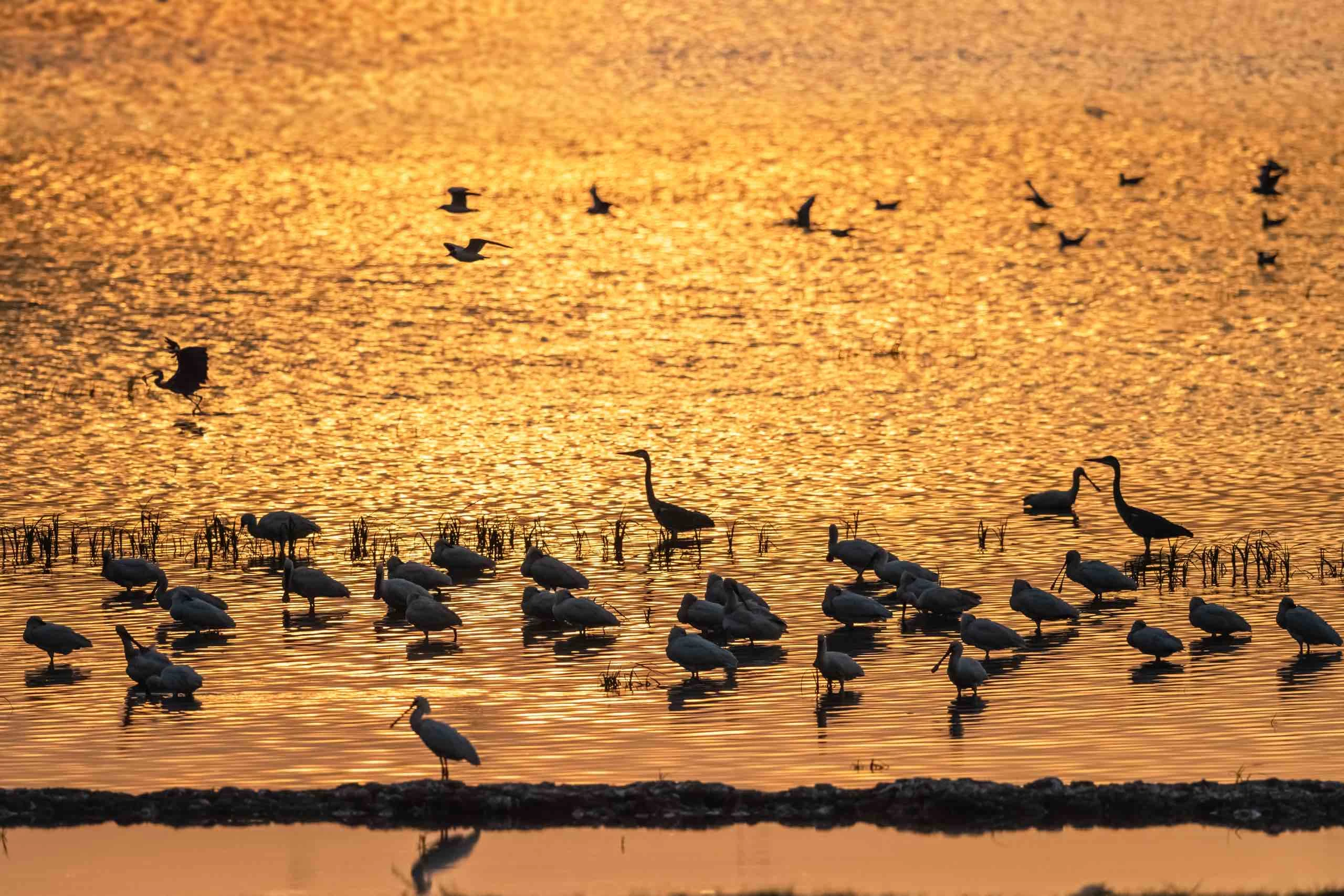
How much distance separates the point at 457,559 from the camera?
26500 mm

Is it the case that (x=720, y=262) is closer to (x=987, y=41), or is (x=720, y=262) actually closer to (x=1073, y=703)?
(x=1073, y=703)

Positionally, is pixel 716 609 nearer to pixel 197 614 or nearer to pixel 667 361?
pixel 197 614

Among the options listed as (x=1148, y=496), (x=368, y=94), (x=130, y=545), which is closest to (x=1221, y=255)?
(x=1148, y=496)

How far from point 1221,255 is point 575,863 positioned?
52076mm

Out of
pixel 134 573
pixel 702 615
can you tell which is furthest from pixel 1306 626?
pixel 134 573

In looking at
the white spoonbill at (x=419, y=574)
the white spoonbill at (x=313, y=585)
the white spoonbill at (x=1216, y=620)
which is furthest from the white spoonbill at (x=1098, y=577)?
the white spoonbill at (x=313, y=585)

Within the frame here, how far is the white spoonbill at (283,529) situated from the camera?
93.2ft

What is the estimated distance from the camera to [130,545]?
28750mm

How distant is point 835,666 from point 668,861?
17.1 feet

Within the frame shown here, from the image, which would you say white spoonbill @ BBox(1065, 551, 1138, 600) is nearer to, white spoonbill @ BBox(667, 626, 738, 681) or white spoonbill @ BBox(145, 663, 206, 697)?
white spoonbill @ BBox(667, 626, 738, 681)

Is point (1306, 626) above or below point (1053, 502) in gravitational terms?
below

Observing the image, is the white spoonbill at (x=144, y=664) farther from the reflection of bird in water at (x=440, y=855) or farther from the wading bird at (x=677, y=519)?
A: the wading bird at (x=677, y=519)

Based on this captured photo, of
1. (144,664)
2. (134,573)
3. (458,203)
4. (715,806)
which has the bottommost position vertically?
(715,806)

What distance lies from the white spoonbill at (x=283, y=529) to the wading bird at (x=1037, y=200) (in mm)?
41386
